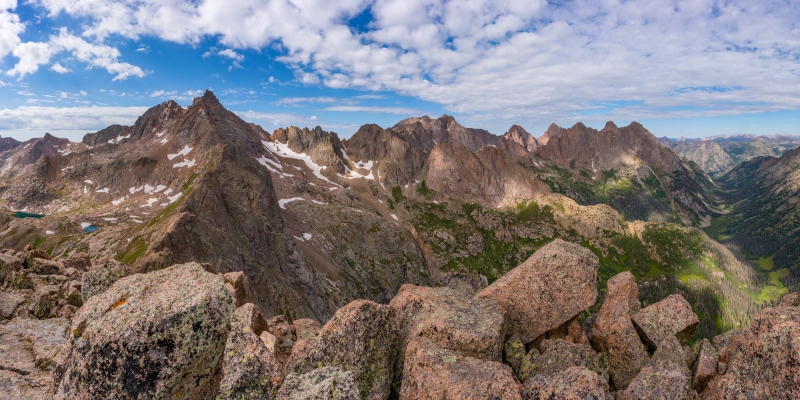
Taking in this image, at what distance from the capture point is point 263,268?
9225 centimetres

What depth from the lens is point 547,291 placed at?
71.1 feet

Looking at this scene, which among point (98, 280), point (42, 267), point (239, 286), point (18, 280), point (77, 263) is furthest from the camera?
point (77, 263)

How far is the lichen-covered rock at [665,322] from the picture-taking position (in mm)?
20453

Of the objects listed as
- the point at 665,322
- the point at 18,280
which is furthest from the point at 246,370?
the point at 18,280

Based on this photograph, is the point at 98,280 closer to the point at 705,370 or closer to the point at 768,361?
the point at 768,361

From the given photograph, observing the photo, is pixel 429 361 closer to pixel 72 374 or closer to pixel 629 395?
pixel 629 395

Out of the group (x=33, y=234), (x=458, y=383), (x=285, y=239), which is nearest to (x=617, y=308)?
(x=458, y=383)

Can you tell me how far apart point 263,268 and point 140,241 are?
93.5 feet

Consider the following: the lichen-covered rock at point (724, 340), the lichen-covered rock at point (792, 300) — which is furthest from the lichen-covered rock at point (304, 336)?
the lichen-covered rock at point (792, 300)

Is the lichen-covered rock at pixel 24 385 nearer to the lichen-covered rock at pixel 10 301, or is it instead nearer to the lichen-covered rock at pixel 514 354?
the lichen-covered rock at pixel 10 301

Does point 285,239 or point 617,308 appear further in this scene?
point 285,239

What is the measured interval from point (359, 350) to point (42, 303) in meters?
19.9

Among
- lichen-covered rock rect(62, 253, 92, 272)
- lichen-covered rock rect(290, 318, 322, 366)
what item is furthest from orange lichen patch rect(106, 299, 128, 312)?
lichen-covered rock rect(62, 253, 92, 272)

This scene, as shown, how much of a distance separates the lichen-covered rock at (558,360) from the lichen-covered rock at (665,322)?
3688 millimetres
